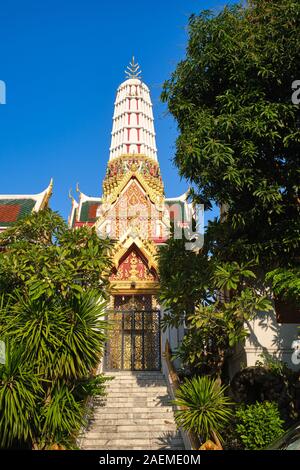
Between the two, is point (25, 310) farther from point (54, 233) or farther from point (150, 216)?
point (150, 216)

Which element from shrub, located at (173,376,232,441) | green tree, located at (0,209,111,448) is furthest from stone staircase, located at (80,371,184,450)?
shrub, located at (173,376,232,441)

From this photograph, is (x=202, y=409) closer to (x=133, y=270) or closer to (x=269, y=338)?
(x=269, y=338)

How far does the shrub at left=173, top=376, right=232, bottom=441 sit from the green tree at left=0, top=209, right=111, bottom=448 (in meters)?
1.84

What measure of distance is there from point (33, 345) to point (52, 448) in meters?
1.78

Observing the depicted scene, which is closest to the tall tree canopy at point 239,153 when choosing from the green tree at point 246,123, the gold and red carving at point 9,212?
the green tree at point 246,123

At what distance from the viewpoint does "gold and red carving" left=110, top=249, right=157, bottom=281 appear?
16.6 meters

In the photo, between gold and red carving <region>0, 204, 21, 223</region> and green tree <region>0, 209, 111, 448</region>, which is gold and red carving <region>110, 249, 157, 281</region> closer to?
green tree <region>0, 209, 111, 448</region>

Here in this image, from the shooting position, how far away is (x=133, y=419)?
1066 centimetres

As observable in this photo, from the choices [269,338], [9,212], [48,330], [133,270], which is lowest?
[48,330]

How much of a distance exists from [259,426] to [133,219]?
15.2 meters

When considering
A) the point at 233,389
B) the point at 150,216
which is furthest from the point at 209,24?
the point at 150,216

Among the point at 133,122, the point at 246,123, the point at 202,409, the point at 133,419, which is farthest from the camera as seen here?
the point at 133,122

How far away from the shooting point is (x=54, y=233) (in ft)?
35.6

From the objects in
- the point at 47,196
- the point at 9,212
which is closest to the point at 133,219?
the point at 47,196
